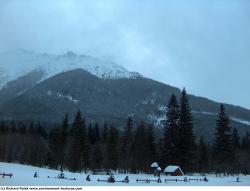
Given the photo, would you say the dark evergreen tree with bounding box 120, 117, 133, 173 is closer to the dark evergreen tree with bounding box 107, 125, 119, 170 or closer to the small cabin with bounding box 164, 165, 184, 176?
the dark evergreen tree with bounding box 107, 125, 119, 170

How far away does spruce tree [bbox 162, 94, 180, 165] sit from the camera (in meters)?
58.2

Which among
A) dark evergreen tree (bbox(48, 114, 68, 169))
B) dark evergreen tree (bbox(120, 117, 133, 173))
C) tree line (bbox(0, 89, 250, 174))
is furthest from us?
dark evergreen tree (bbox(48, 114, 68, 169))

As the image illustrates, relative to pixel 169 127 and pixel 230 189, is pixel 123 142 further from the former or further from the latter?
pixel 230 189

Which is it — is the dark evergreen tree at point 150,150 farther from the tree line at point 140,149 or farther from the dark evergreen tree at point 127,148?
the dark evergreen tree at point 127,148

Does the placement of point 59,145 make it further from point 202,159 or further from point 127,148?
point 202,159

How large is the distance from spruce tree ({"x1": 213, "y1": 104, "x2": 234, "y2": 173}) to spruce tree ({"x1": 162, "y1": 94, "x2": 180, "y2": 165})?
644 centimetres

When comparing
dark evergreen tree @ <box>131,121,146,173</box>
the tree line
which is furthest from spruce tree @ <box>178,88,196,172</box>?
dark evergreen tree @ <box>131,121,146,173</box>

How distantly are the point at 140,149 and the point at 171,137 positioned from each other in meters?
11.1

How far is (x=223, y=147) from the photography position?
201ft

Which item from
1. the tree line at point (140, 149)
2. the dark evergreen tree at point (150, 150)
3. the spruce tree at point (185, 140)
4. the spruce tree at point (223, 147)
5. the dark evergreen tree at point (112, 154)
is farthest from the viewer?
the dark evergreen tree at point (112, 154)

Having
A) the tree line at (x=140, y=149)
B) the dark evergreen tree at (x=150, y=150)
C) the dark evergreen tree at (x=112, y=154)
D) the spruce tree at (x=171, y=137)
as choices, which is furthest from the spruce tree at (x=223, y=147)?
the dark evergreen tree at (x=112, y=154)

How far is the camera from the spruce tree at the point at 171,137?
58.2 meters

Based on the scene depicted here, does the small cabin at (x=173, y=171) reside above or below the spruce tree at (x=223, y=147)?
below

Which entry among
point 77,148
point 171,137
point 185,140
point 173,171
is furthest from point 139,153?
point 173,171
